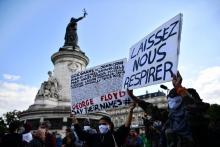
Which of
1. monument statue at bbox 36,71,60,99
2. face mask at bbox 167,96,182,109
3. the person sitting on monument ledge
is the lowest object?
the person sitting on monument ledge

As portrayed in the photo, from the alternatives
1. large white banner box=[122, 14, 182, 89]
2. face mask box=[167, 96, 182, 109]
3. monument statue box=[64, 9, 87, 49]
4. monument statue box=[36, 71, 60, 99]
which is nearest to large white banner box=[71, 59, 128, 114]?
large white banner box=[122, 14, 182, 89]

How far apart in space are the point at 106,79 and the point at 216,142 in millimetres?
4329

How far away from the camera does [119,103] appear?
7.45m

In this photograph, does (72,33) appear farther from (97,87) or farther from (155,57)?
(155,57)

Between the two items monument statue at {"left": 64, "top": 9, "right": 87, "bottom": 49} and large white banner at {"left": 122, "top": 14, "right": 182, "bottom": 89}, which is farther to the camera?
monument statue at {"left": 64, "top": 9, "right": 87, "bottom": 49}

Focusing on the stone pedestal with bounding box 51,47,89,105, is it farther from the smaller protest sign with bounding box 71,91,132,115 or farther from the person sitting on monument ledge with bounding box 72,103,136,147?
the person sitting on monument ledge with bounding box 72,103,136,147

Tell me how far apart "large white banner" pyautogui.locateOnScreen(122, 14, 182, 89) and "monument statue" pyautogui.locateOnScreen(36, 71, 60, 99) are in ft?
71.4

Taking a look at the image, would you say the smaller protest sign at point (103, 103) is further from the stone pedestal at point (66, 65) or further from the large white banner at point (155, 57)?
the stone pedestal at point (66, 65)

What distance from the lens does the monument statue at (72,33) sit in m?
32.1

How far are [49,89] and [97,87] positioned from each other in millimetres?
20087

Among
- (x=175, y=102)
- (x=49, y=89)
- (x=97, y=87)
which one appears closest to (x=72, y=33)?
(x=49, y=89)

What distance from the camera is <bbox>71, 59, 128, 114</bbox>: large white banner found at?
7.90 m

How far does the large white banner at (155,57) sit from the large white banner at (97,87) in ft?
4.11

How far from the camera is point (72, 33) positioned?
32.9m
